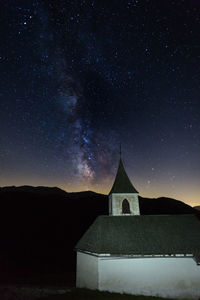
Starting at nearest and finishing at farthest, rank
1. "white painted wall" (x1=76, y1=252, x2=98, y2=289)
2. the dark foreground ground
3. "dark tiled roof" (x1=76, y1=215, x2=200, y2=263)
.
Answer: the dark foreground ground → "white painted wall" (x1=76, y1=252, x2=98, y2=289) → "dark tiled roof" (x1=76, y1=215, x2=200, y2=263)

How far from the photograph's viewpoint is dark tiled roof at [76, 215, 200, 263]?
1627cm

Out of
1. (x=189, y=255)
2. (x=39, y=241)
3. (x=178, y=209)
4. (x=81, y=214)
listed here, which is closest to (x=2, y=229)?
(x=39, y=241)

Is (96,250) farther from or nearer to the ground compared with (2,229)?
farther from the ground

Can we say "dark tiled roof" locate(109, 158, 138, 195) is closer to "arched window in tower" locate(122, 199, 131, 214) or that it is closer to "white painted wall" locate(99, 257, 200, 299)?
"arched window in tower" locate(122, 199, 131, 214)

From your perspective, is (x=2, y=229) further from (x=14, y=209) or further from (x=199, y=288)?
(x=199, y=288)

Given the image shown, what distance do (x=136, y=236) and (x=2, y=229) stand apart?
231 feet

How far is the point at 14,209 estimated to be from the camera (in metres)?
95.4

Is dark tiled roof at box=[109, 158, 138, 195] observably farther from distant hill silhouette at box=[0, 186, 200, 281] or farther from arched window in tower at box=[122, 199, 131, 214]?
distant hill silhouette at box=[0, 186, 200, 281]

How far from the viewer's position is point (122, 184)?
2373cm

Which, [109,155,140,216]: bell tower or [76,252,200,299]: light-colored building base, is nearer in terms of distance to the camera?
[76,252,200,299]: light-colored building base

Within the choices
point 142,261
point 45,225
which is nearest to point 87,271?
point 142,261

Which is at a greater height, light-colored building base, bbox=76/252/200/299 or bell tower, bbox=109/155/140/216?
bell tower, bbox=109/155/140/216

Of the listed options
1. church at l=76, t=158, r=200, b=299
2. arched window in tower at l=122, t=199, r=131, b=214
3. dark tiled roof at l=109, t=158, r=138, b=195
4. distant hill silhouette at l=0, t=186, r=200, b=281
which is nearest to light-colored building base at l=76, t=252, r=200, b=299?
church at l=76, t=158, r=200, b=299

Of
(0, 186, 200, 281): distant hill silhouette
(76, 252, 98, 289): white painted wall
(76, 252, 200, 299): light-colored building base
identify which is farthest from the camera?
(0, 186, 200, 281): distant hill silhouette
